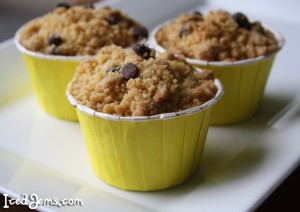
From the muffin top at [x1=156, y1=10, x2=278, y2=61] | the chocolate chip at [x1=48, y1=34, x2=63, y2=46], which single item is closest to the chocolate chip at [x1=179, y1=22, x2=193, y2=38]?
the muffin top at [x1=156, y1=10, x2=278, y2=61]

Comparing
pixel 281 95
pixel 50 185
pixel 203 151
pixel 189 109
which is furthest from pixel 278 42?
pixel 50 185

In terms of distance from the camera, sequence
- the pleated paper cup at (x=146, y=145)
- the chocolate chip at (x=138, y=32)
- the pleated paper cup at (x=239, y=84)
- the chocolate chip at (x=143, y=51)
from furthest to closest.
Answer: the chocolate chip at (x=138, y=32)
the pleated paper cup at (x=239, y=84)
the chocolate chip at (x=143, y=51)
the pleated paper cup at (x=146, y=145)

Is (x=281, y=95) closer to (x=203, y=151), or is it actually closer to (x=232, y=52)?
(x=232, y=52)

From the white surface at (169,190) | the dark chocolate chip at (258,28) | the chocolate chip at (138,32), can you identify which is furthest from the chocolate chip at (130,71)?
the dark chocolate chip at (258,28)

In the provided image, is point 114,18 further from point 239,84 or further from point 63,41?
point 239,84

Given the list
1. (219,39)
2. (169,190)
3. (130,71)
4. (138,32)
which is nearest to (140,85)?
(130,71)

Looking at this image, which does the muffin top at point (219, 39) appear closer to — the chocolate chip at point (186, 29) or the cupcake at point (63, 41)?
the chocolate chip at point (186, 29)

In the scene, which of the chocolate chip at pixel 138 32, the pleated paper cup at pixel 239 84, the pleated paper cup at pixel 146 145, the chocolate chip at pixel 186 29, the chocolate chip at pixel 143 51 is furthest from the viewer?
the chocolate chip at pixel 138 32
